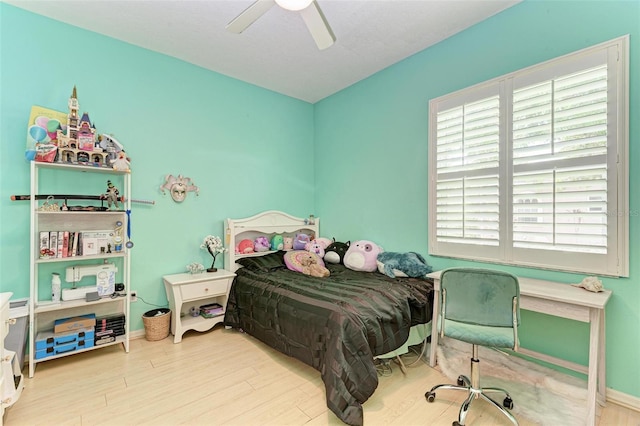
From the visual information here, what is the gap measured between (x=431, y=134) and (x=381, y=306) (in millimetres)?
1798

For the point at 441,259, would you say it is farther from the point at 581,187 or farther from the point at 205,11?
the point at 205,11

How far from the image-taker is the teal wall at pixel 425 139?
189 cm

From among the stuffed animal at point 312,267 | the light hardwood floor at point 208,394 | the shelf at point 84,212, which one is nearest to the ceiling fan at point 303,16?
the shelf at point 84,212

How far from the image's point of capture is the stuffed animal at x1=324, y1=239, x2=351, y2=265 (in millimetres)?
3496

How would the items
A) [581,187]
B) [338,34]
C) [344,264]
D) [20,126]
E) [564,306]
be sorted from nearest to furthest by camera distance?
[564,306] < [581,187] < [20,126] < [338,34] < [344,264]

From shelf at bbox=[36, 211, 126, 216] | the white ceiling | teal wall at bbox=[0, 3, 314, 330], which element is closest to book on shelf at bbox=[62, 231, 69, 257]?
shelf at bbox=[36, 211, 126, 216]

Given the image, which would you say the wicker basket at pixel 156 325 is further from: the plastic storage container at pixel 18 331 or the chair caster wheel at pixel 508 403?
the chair caster wheel at pixel 508 403

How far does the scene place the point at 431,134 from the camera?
290 centimetres

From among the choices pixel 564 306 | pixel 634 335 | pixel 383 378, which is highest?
pixel 564 306

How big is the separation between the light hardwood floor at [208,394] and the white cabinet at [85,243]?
289 mm

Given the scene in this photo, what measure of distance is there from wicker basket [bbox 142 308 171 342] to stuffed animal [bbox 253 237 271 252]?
117 cm

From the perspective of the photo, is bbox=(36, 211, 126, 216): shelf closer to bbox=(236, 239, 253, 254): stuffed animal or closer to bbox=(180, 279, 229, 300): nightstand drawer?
bbox=(180, 279, 229, 300): nightstand drawer

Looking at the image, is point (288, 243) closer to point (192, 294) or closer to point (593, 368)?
point (192, 294)

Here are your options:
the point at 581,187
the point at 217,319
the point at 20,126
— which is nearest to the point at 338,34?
the point at 581,187
